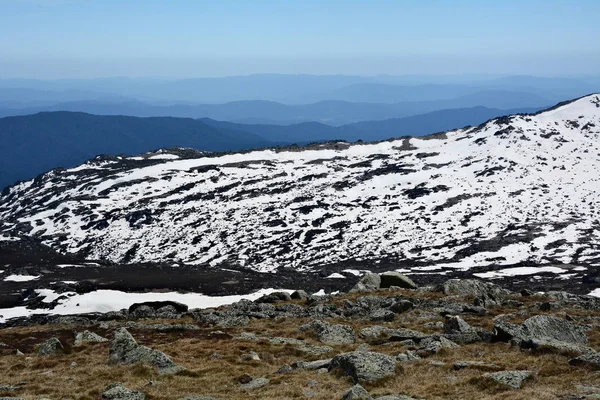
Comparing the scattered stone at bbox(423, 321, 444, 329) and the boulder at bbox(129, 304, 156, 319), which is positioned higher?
the scattered stone at bbox(423, 321, 444, 329)

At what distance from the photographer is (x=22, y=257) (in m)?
119

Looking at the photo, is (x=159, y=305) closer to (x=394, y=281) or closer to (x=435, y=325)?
(x=394, y=281)

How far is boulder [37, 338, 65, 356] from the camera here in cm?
2780

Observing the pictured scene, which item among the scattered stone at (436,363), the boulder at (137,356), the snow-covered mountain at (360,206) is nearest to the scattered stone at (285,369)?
the boulder at (137,356)

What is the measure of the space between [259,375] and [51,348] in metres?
13.1

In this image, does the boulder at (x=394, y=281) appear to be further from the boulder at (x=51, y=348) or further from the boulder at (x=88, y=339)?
the boulder at (x=51, y=348)

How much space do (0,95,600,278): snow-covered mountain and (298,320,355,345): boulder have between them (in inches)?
2598

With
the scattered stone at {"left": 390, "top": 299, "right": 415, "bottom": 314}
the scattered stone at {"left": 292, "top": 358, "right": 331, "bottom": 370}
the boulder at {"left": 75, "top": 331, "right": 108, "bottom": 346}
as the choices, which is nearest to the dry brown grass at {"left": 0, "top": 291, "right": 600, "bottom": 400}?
the scattered stone at {"left": 292, "top": 358, "right": 331, "bottom": 370}

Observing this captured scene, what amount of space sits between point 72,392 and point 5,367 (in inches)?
318

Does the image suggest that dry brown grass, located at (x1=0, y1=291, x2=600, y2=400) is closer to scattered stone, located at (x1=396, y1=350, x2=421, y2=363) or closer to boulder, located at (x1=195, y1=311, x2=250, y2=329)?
scattered stone, located at (x1=396, y1=350, x2=421, y2=363)

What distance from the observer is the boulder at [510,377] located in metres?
18.3

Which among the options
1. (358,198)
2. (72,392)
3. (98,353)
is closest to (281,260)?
(358,198)

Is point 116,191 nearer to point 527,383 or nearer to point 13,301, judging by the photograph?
point 13,301

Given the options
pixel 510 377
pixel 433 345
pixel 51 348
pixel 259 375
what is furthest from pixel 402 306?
pixel 51 348
